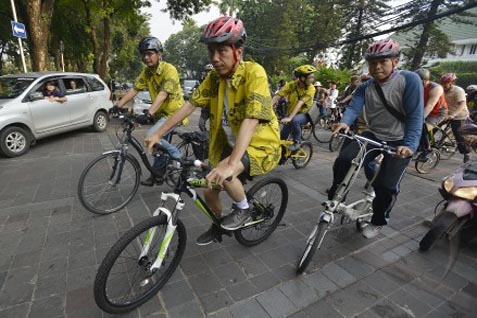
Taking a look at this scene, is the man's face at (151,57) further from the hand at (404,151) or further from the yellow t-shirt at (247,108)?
the hand at (404,151)

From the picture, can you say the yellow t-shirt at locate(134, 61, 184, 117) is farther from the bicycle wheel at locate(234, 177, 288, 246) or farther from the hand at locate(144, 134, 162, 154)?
the bicycle wheel at locate(234, 177, 288, 246)

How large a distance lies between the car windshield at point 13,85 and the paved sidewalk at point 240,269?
9.81ft

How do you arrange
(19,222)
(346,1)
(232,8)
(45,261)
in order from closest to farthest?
(45,261) → (19,222) → (346,1) → (232,8)

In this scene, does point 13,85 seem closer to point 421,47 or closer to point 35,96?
point 35,96

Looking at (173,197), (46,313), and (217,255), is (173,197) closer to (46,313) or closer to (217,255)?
(217,255)

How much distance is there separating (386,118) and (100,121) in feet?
26.6

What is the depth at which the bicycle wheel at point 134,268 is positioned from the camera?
73.9 inches

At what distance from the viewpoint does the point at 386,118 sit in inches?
116

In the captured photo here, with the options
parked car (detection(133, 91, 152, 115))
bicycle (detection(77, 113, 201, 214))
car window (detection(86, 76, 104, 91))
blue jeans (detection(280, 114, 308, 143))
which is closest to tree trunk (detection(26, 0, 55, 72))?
car window (detection(86, 76, 104, 91))

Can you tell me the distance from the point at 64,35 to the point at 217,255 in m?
18.1

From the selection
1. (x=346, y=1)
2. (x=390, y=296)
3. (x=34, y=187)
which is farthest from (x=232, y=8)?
(x=390, y=296)

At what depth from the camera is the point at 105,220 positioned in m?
3.42

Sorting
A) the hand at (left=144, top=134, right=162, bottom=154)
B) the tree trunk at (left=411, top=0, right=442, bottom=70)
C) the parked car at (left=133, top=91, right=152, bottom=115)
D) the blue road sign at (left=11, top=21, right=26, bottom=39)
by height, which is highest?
the tree trunk at (left=411, top=0, right=442, bottom=70)

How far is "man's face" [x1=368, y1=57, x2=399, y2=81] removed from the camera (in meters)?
2.59
